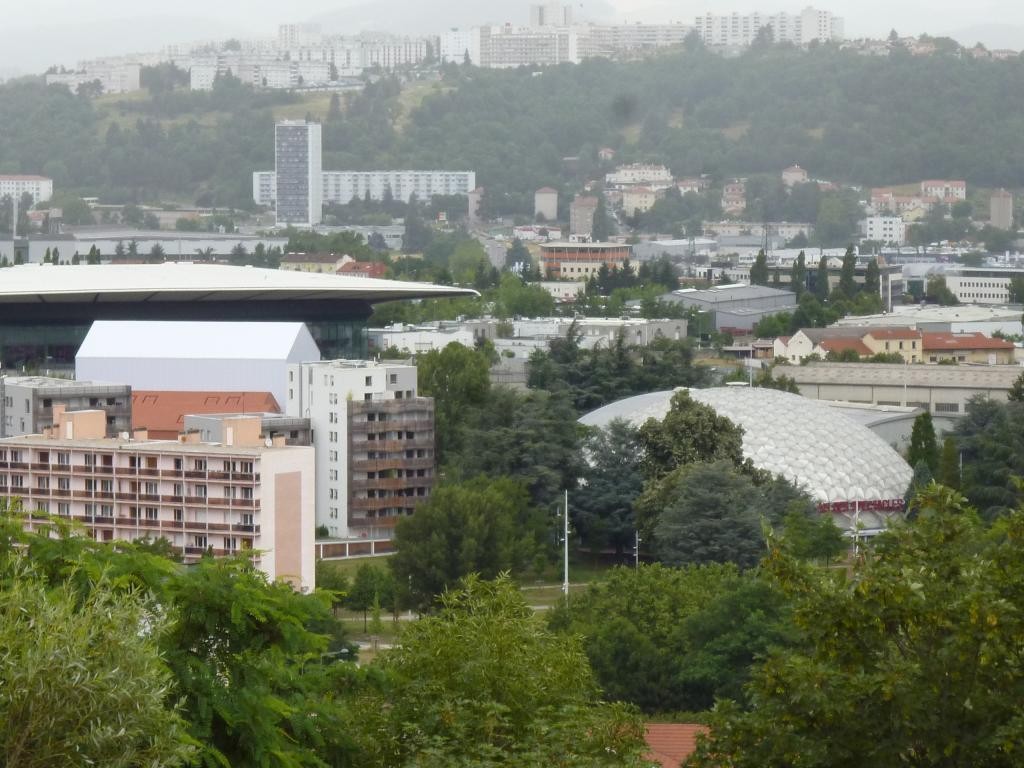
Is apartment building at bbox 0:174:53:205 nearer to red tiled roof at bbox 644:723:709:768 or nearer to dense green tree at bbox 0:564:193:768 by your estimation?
red tiled roof at bbox 644:723:709:768

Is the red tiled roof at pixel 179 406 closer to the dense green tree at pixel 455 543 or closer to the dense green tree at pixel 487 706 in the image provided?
the dense green tree at pixel 455 543

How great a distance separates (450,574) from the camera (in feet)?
106

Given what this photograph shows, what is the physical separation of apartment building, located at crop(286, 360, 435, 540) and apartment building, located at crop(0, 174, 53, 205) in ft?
379

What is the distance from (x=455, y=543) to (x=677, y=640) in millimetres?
7037

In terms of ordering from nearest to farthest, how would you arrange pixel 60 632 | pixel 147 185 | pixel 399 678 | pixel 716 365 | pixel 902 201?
pixel 60 632
pixel 399 678
pixel 716 365
pixel 902 201
pixel 147 185

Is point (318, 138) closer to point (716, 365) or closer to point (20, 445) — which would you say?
point (716, 365)

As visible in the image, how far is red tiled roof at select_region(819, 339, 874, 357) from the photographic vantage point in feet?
213

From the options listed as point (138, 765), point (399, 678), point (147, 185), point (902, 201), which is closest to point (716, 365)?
point (399, 678)

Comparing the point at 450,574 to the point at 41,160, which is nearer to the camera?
the point at 450,574

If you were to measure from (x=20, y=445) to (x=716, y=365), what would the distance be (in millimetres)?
33949

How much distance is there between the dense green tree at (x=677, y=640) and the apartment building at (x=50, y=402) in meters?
12.6

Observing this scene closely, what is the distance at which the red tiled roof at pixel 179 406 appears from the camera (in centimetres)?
4144

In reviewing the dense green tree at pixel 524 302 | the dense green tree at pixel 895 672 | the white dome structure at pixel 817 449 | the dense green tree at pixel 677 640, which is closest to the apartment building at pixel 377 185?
the dense green tree at pixel 524 302

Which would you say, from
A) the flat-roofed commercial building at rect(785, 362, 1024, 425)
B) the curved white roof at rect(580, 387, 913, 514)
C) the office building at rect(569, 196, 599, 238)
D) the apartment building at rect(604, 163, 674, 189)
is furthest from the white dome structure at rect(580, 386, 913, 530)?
the apartment building at rect(604, 163, 674, 189)
